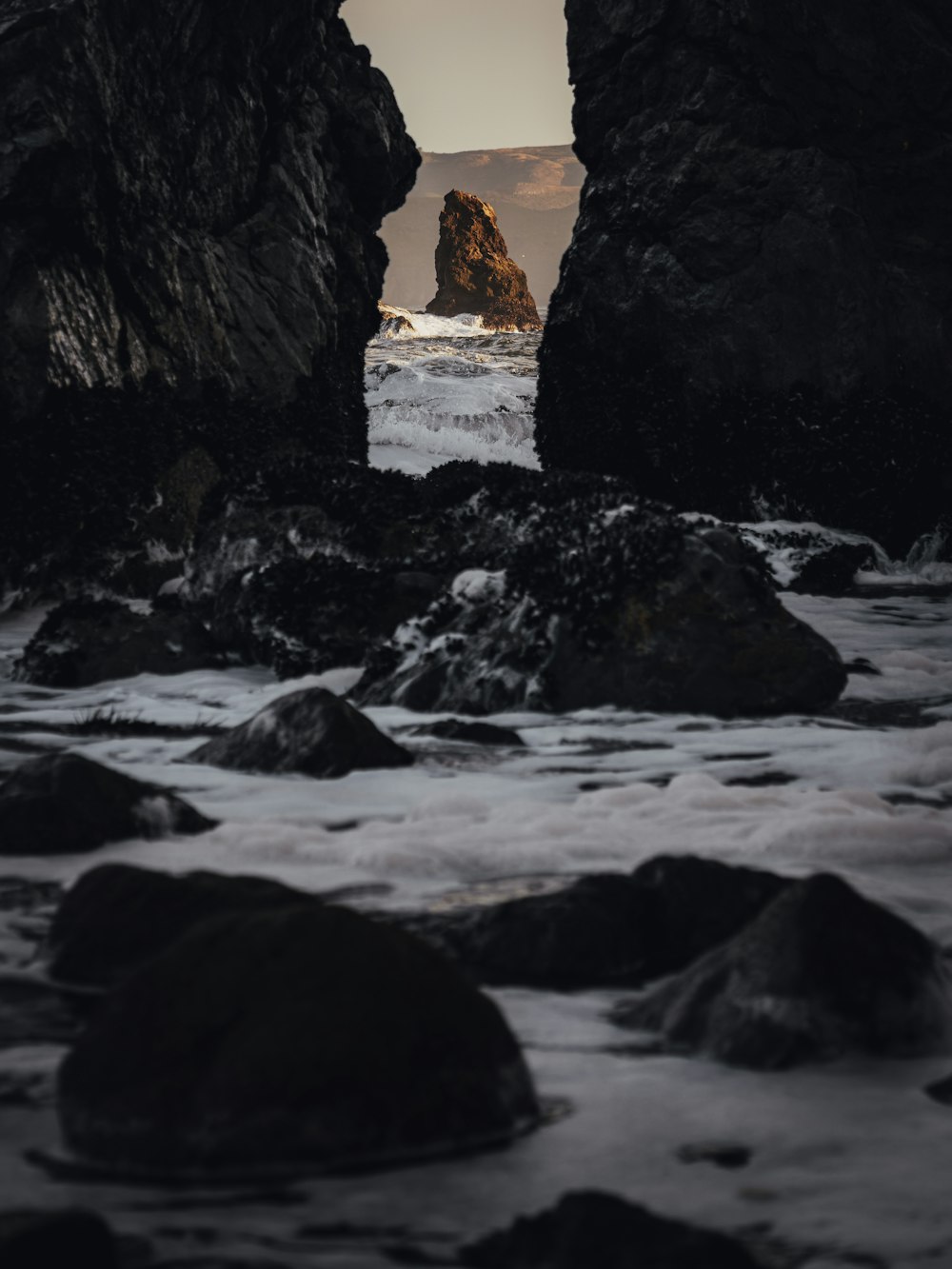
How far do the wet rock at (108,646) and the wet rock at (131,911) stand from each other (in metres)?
6.12

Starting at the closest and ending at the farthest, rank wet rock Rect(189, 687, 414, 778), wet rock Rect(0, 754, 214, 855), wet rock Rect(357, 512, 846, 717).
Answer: wet rock Rect(0, 754, 214, 855) → wet rock Rect(189, 687, 414, 778) → wet rock Rect(357, 512, 846, 717)

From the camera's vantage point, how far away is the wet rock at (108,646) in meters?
9.11

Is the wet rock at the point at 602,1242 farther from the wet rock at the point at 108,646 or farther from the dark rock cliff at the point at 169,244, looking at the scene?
the dark rock cliff at the point at 169,244

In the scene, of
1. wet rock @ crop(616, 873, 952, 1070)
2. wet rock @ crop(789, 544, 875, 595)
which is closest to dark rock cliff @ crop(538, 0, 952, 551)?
wet rock @ crop(789, 544, 875, 595)

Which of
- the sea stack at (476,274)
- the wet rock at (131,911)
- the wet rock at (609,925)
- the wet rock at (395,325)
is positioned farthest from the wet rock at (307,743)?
the sea stack at (476,274)

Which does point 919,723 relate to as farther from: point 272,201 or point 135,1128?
point 272,201

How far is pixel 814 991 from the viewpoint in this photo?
2617 millimetres

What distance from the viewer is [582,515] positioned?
9141mm

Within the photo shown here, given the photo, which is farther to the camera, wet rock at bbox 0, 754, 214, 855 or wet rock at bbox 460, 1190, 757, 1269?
wet rock at bbox 0, 754, 214, 855

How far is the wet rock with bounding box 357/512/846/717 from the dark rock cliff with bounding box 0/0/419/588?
5.79m

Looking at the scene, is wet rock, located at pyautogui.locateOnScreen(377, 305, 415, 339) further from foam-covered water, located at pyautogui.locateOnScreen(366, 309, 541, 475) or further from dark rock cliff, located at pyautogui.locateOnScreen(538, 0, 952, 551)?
dark rock cliff, located at pyautogui.locateOnScreen(538, 0, 952, 551)

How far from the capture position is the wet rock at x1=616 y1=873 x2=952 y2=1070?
259cm

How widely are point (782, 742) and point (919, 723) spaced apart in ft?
3.62

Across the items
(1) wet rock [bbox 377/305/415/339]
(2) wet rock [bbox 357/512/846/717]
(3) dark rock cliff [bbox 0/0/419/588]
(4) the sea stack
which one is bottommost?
(2) wet rock [bbox 357/512/846/717]
